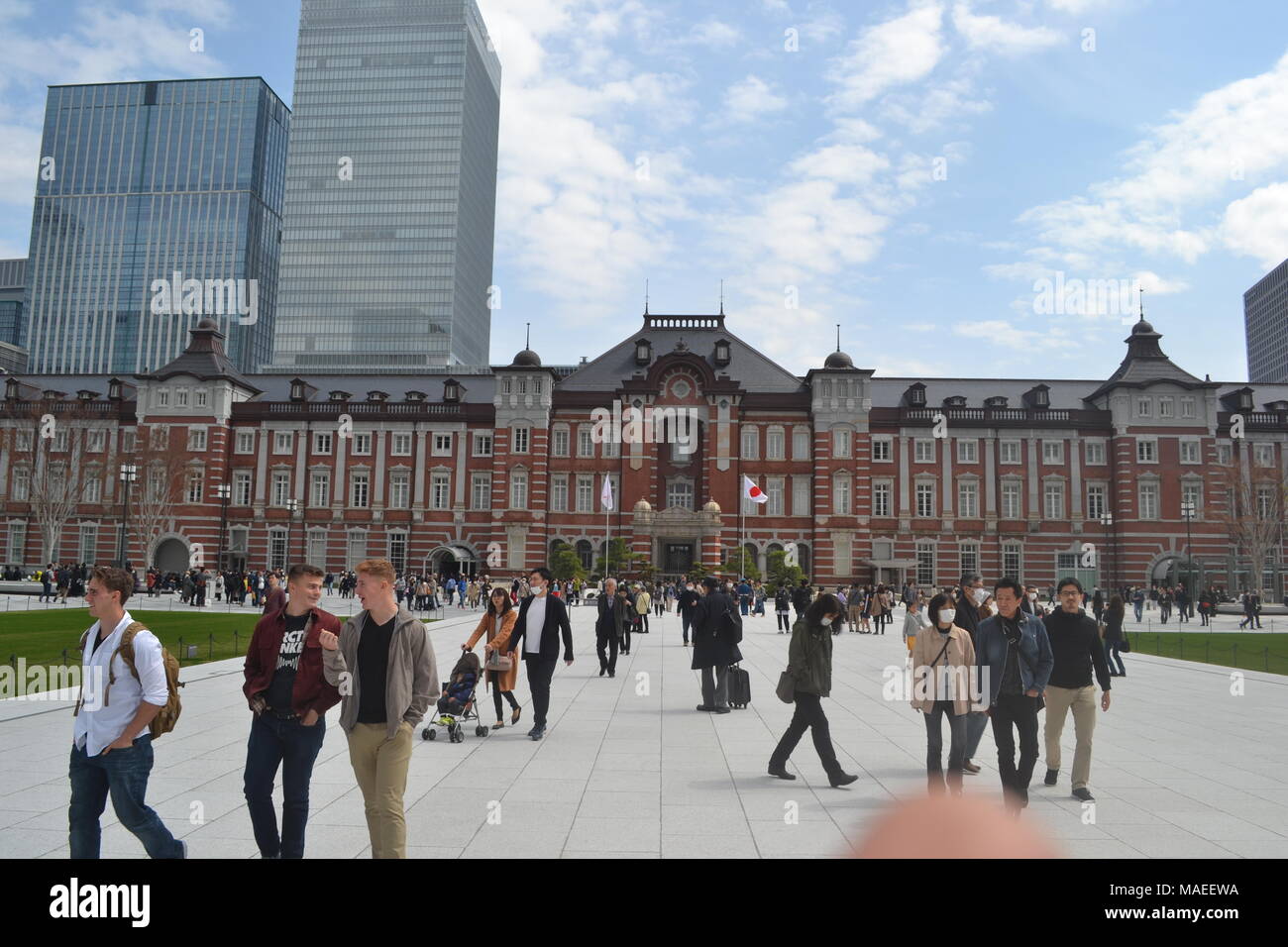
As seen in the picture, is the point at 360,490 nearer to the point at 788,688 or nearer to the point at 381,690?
the point at 788,688

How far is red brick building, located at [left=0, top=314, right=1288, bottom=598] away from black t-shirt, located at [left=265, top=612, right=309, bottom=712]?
151 ft

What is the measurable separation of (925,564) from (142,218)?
4524 inches

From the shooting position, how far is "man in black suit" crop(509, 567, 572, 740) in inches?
396

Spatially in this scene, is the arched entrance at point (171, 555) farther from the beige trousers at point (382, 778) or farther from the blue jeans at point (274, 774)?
the beige trousers at point (382, 778)

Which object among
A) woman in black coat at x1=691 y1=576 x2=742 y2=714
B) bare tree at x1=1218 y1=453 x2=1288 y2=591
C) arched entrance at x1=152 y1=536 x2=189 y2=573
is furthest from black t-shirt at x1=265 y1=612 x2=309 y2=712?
arched entrance at x1=152 y1=536 x2=189 y2=573

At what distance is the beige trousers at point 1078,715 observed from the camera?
763 cm

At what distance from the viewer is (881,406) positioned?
55188 mm

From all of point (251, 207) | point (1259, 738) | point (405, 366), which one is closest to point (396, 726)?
point (1259, 738)

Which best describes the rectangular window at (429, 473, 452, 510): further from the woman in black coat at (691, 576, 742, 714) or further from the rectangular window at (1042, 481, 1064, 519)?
the woman in black coat at (691, 576, 742, 714)

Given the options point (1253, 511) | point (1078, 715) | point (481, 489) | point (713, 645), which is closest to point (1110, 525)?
point (1253, 511)
